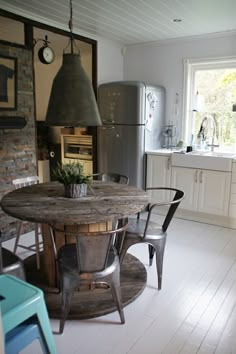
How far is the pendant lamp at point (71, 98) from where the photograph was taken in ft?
7.84

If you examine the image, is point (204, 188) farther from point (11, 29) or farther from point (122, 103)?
point (11, 29)

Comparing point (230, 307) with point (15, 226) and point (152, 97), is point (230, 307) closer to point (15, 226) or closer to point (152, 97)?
point (15, 226)

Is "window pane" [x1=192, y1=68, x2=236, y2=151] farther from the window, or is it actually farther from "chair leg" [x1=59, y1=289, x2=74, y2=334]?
"chair leg" [x1=59, y1=289, x2=74, y2=334]

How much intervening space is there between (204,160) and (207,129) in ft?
2.70

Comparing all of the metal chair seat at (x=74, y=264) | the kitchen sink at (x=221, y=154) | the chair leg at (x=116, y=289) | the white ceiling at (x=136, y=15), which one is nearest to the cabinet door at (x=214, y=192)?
the kitchen sink at (x=221, y=154)

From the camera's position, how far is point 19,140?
3385mm

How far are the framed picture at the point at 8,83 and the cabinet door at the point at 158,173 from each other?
2.01m

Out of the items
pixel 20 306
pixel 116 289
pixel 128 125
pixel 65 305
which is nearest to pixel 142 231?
pixel 116 289

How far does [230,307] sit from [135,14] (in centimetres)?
304

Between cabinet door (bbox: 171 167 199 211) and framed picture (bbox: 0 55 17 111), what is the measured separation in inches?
88.5

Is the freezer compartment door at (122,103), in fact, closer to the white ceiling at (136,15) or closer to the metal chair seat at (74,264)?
the white ceiling at (136,15)

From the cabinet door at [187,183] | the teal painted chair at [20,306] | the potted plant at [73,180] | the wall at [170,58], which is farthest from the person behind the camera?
the wall at [170,58]

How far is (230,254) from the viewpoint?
3.11 meters

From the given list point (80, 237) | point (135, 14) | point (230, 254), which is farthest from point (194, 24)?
point (80, 237)
